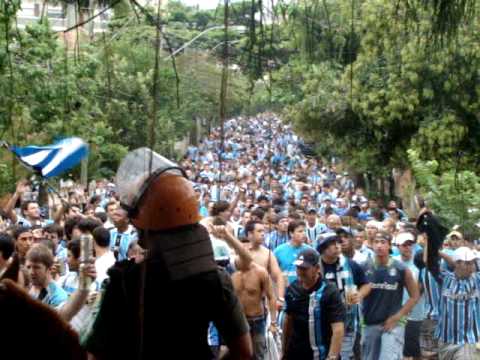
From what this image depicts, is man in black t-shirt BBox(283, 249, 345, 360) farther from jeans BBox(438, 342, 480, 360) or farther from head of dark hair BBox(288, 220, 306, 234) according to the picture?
head of dark hair BBox(288, 220, 306, 234)

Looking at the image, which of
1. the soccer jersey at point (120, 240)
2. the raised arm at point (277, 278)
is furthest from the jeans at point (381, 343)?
the soccer jersey at point (120, 240)

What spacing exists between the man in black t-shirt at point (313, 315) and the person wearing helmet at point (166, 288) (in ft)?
13.7

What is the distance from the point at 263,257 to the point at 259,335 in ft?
4.80

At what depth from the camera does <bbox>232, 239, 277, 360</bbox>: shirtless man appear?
28.3 feet

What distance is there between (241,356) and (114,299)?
51 centimetres

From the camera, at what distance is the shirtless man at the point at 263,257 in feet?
31.4


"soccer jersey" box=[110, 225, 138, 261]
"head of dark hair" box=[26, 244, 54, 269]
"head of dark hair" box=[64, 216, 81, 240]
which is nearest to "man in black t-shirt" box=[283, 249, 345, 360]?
"head of dark hair" box=[26, 244, 54, 269]

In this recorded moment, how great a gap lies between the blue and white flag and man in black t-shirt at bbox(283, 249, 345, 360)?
7.35 ft

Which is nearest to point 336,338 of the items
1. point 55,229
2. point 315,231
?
point 55,229

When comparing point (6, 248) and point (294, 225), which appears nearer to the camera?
point (6, 248)

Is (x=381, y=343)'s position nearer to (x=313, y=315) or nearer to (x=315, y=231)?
(x=313, y=315)

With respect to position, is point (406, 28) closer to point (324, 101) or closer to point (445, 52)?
point (445, 52)

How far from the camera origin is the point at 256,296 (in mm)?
8836

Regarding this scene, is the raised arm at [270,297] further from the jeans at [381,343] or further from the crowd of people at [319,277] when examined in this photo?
the jeans at [381,343]
